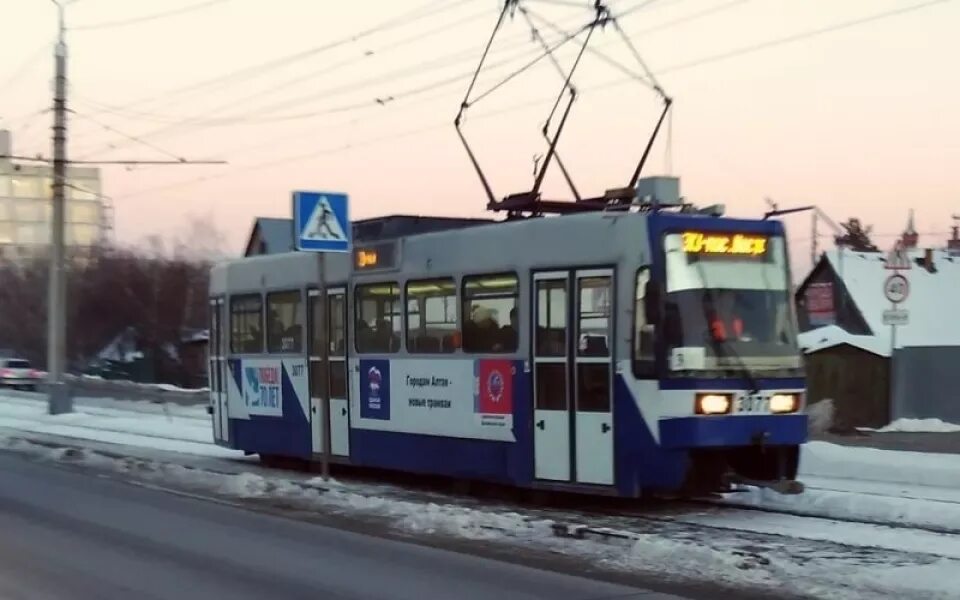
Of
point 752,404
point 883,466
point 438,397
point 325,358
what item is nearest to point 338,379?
point 325,358

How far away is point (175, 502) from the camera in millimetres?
15258

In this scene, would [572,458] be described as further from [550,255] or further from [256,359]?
[256,359]

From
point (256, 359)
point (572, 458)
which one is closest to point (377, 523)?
point (572, 458)

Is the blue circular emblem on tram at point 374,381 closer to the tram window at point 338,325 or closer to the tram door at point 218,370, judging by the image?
the tram window at point 338,325

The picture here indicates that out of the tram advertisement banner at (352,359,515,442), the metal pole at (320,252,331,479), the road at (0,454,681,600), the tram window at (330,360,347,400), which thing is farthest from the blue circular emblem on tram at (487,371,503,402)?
the tram window at (330,360,347,400)

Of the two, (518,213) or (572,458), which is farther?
(518,213)

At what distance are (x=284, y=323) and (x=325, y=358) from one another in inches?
79.5

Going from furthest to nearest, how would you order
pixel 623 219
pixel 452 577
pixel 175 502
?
pixel 175 502, pixel 623 219, pixel 452 577

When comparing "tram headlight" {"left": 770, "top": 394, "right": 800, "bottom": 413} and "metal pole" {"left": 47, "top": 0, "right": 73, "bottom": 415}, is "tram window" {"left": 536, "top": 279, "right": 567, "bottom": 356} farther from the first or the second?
"metal pole" {"left": 47, "top": 0, "right": 73, "bottom": 415}

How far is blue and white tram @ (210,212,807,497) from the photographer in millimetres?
12594

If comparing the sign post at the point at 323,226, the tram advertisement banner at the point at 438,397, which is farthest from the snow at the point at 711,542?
the sign post at the point at 323,226

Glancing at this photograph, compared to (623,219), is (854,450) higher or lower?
lower

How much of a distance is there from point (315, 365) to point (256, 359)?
6.00 ft

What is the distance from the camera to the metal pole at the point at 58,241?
33.1 metres
